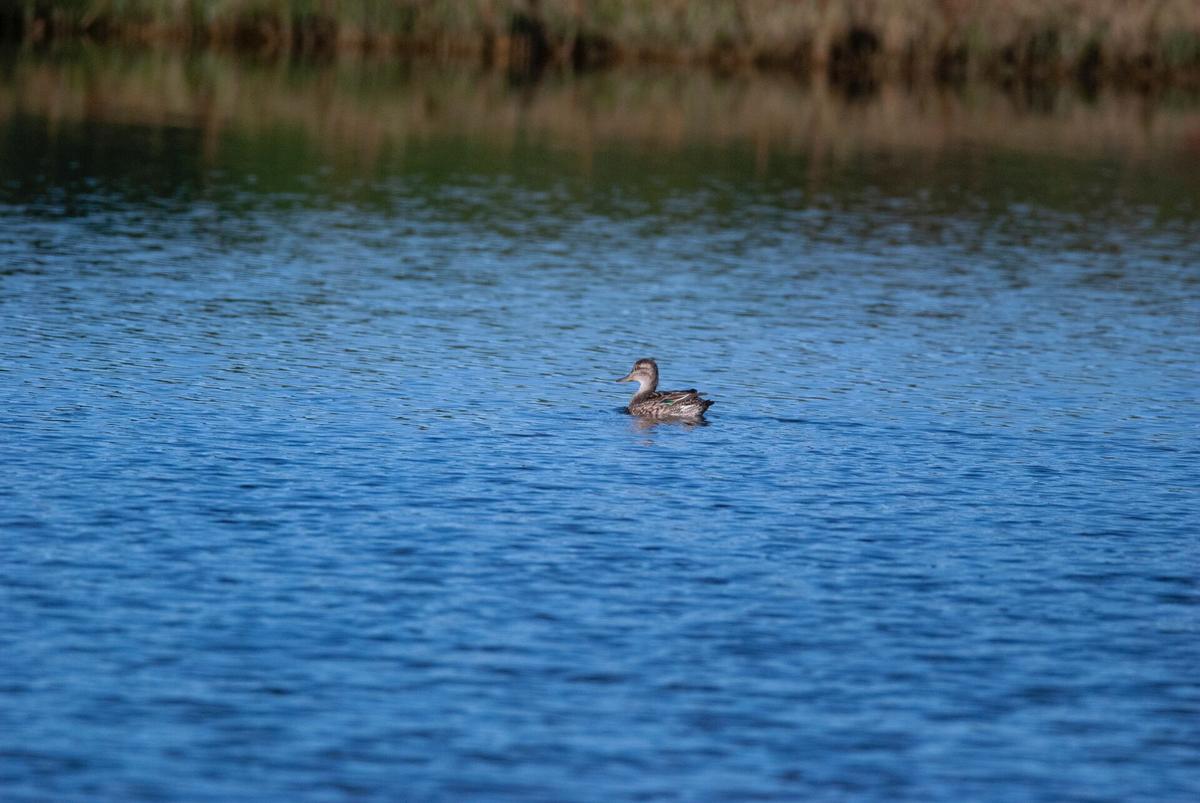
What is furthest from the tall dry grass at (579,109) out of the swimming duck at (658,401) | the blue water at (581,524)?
the swimming duck at (658,401)

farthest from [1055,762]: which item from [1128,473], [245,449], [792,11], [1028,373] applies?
[792,11]

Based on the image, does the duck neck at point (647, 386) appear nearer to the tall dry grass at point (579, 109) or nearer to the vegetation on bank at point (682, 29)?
the tall dry grass at point (579, 109)

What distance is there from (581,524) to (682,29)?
1794 inches

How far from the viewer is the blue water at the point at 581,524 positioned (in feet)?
38.5

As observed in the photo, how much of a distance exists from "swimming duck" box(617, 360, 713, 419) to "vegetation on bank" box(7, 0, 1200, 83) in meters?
39.9

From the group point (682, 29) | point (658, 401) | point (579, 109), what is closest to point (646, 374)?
point (658, 401)

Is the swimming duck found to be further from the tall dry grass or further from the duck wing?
the tall dry grass

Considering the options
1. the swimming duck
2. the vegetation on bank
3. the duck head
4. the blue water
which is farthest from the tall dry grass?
the swimming duck

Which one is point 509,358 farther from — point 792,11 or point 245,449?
point 792,11

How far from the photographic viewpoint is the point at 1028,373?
2411cm

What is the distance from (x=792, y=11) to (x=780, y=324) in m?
34.9

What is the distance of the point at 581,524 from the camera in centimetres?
1642

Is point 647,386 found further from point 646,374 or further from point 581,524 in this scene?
point 581,524

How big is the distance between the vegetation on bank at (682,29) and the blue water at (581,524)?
27719 mm
